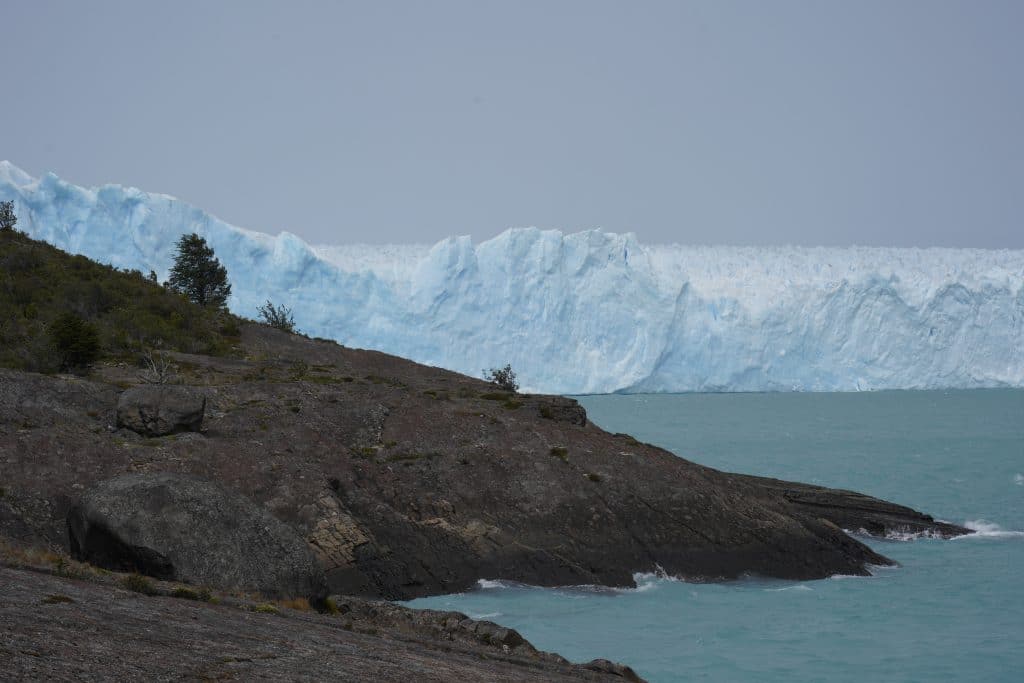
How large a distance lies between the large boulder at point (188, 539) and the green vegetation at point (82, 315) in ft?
44.5

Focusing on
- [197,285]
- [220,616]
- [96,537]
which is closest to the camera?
[220,616]

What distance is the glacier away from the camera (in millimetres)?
103750

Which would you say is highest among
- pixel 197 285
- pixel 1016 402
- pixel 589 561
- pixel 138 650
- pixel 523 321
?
pixel 1016 402

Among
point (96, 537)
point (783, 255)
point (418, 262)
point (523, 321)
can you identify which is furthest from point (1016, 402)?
point (96, 537)

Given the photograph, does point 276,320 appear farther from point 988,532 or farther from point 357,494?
point 988,532

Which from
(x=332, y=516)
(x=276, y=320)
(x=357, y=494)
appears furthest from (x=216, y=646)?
(x=276, y=320)

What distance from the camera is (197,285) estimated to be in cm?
5759

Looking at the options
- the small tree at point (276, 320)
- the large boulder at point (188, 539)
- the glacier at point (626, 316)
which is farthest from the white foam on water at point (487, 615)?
the glacier at point (626, 316)

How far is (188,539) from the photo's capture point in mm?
16922

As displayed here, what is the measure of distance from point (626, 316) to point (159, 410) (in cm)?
8447

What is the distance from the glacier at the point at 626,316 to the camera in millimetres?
103750

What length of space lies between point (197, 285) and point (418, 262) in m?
54.7

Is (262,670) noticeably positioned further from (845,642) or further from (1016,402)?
(1016,402)

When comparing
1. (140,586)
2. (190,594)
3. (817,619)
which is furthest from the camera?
(817,619)
